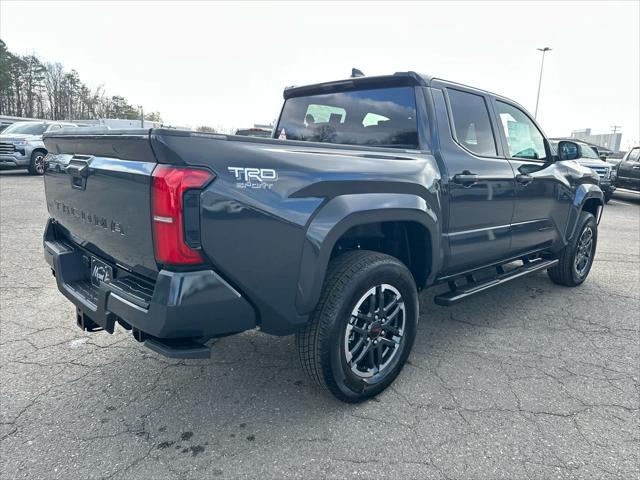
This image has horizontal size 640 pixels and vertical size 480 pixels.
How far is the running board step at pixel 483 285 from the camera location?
10.4ft

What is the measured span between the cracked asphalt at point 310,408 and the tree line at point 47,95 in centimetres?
5021

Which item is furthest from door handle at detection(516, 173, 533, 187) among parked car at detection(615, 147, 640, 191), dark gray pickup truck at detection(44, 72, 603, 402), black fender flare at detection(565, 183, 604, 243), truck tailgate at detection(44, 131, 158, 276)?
parked car at detection(615, 147, 640, 191)

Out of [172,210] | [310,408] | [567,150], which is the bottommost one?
[310,408]

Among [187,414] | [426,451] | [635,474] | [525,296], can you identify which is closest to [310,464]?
[426,451]

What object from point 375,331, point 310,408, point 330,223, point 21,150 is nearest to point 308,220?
point 330,223

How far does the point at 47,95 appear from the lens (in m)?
51.2

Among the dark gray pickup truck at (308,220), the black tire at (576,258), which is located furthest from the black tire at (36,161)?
the black tire at (576,258)

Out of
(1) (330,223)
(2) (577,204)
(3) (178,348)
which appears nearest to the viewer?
(3) (178,348)

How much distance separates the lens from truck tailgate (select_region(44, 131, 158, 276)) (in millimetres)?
1942

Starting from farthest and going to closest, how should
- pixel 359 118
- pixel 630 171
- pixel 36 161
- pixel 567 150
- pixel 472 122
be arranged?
pixel 36 161 < pixel 630 171 < pixel 567 150 < pixel 472 122 < pixel 359 118

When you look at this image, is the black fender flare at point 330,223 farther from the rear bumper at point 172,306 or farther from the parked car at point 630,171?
the parked car at point 630,171

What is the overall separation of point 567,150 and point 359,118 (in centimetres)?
234

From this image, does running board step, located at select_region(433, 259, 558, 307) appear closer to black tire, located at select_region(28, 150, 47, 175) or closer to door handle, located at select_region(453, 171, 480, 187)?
door handle, located at select_region(453, 171, 480, 187)

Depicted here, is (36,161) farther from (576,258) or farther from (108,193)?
(576,258)
